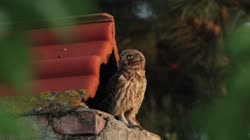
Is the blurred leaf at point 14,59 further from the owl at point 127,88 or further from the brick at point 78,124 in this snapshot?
the owl at point 127,88

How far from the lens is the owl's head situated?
338cm

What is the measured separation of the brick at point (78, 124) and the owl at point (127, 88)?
3.25 ft

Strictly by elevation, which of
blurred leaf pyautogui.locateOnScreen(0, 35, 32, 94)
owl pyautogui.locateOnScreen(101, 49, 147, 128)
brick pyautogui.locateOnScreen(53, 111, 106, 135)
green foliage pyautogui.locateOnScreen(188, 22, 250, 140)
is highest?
blurred leaf pyautogui.locateOnScreen(0, 35, 32, 94)

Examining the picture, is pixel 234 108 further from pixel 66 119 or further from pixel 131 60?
pixel 131 60

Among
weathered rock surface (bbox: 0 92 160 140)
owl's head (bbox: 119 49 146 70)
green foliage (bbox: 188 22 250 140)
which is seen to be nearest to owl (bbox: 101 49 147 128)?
owl's head (bbox: 119 49 146 70)

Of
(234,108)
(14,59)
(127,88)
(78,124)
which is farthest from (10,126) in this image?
(127,88)

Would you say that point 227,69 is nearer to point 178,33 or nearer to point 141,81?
point 141,81

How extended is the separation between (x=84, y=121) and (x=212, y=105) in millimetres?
1320

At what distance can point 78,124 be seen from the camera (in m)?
1.88

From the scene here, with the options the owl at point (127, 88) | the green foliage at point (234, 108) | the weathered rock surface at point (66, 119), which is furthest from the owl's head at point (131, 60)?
the green foliage at point (234, 108)

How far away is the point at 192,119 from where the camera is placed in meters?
0.57

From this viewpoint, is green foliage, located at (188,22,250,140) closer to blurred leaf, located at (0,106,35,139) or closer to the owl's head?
blurred leaf, located at (0,106,35,139)

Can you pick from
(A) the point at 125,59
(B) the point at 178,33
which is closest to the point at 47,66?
(A) the point at 125,59

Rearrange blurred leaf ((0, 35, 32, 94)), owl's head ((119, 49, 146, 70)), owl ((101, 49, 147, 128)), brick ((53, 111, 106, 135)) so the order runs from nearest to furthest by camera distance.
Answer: blurred leaf ((0, 35, 32, 94)), brick ((53, 111, 106, 135)), owl ((101, 49, 147, 128)), owl's head ((119, 49, 146, 70))
